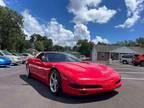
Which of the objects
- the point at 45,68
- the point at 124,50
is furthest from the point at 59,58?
the point at 124,50

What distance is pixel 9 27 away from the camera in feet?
199

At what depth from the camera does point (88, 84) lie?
629cm

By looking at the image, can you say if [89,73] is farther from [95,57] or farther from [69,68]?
[95,57]

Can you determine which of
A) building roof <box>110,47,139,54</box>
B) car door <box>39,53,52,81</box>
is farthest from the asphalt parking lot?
building roof <box>110,47,139,54</box>

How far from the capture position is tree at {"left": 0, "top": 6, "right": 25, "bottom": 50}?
60312mm

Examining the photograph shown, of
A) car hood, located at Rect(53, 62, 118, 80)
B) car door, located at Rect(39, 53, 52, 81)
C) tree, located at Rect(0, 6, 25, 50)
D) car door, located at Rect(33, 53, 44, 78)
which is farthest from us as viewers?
tree, located at Rect(0, 6, 25, 50)

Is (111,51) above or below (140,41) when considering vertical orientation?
below

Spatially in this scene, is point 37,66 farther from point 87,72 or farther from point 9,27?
point 9,27

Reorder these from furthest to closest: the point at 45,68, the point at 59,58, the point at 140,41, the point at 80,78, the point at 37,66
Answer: the point at 140,41 < the point at 37,66 < the point at 59,58 < the point at 45,68 < the point at 80,78

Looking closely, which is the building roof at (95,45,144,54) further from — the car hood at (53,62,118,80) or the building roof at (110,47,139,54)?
the car hood at (53,62,118,80)

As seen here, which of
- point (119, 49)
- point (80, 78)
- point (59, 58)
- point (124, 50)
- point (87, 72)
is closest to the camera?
point (80, 78)

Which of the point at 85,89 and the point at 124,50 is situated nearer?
the point at 85,89

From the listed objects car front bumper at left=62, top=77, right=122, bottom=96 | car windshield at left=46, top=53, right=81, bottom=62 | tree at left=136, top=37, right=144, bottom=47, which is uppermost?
tree at left=136, top=37, right=144, bottom=47

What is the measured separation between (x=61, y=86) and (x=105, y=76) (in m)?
1.27
